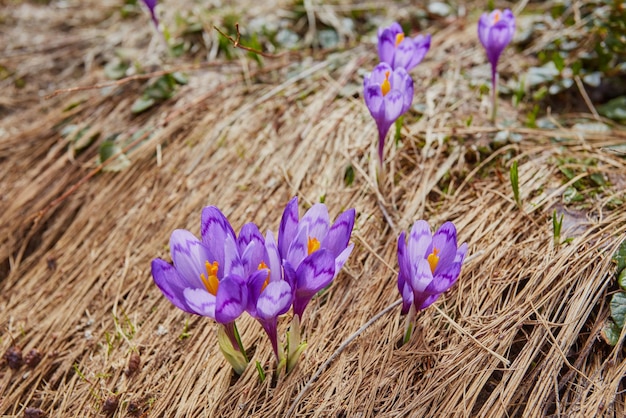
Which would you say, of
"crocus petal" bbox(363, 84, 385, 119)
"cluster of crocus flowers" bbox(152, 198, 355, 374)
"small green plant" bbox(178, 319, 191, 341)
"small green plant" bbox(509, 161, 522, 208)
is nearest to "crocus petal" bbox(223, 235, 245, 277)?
"cluster of crocus flowers" bbox(152, 198, 355, 374)

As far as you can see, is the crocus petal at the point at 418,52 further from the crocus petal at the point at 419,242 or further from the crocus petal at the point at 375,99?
the crocus petal at the point at 419,242

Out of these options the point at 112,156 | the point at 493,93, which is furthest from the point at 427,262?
the point at 112,156

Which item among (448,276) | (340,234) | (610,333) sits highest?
(340,234)

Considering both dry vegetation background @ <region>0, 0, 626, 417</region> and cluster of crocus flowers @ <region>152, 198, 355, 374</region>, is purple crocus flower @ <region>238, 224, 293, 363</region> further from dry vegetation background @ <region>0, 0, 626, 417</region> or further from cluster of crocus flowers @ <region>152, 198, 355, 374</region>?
dry vegetation background @ <region>0, 0, 626, 417</region>

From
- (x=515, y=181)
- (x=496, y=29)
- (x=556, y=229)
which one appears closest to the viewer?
(x=556, y=229)

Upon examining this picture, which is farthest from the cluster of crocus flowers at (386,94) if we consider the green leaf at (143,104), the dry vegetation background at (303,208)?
the green leaf at (143,104)

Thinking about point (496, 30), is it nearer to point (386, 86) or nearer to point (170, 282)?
point (386, 86)
